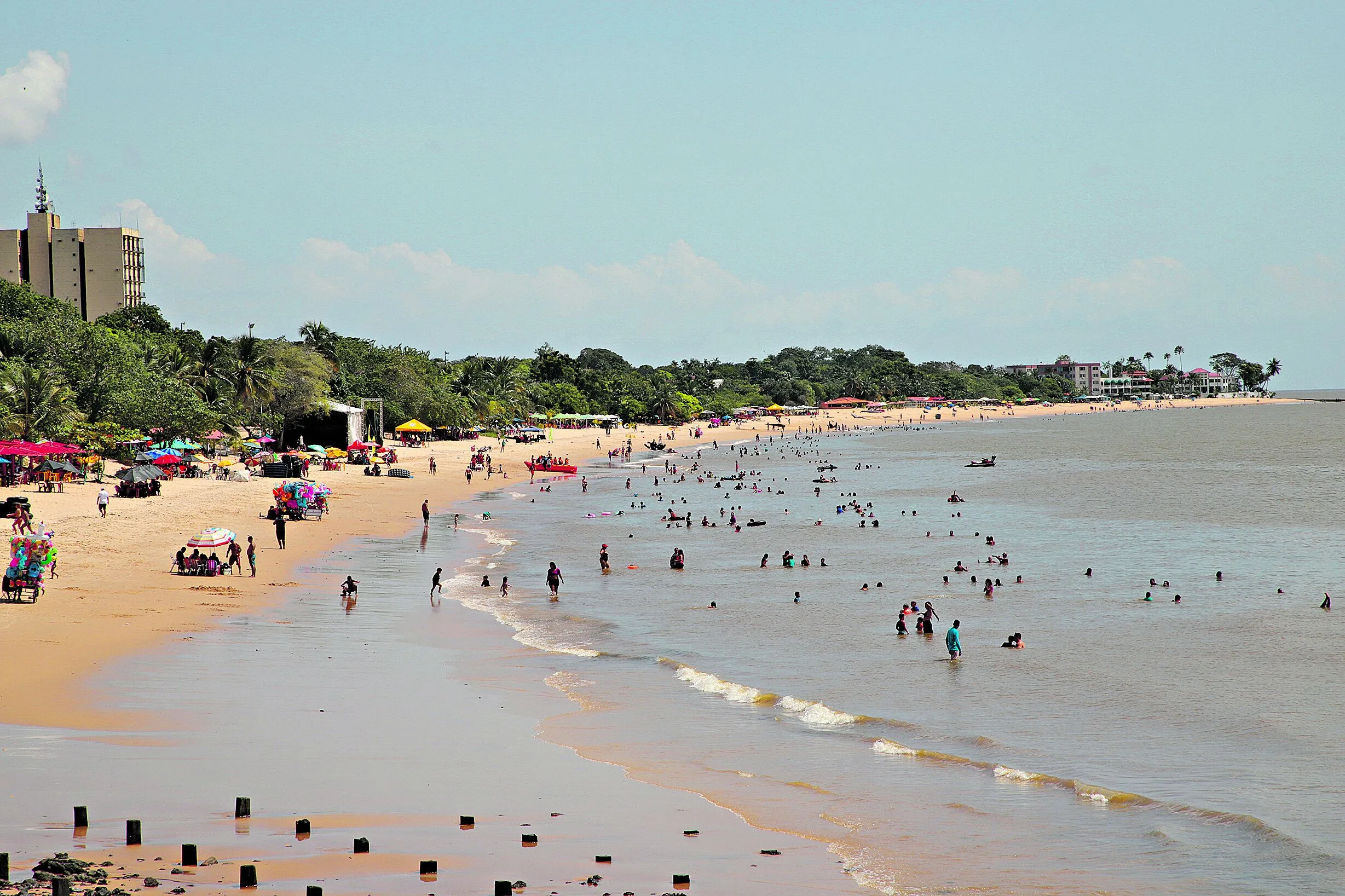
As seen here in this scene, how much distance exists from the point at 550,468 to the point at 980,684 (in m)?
56.4

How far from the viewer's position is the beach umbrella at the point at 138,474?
43.0 m

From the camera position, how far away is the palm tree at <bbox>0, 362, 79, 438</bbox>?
46.6 metres

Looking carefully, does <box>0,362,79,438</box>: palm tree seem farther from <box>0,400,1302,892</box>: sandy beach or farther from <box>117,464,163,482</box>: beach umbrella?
<box>0,400,1302,892</box>: sandy beach

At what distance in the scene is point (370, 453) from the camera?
69.8 meters

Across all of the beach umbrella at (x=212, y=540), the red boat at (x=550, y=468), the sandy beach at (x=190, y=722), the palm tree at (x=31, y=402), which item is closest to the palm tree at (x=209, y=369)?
the palm tree at (x=31, y=402)

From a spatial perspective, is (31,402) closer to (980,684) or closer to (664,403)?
(980,684)

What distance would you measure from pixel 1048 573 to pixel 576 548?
53.4 feet

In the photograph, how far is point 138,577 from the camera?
1136 inches

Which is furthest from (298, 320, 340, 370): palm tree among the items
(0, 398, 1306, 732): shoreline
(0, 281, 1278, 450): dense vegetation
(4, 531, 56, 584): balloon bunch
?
(4, 531, 56, 584): balloon bunch

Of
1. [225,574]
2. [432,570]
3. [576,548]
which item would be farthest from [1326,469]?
[225,574]

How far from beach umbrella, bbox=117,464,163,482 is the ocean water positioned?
13.1 metres

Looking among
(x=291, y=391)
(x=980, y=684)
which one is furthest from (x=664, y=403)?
(x=980, y=684)

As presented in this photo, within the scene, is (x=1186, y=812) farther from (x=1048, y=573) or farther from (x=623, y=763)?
(x=1048, y=573)

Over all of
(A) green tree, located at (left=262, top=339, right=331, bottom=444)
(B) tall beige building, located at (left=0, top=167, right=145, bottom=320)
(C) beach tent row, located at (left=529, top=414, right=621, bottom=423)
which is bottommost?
(C) beach tent row, located at (left=529, top=414, right=621, bottom=423)
